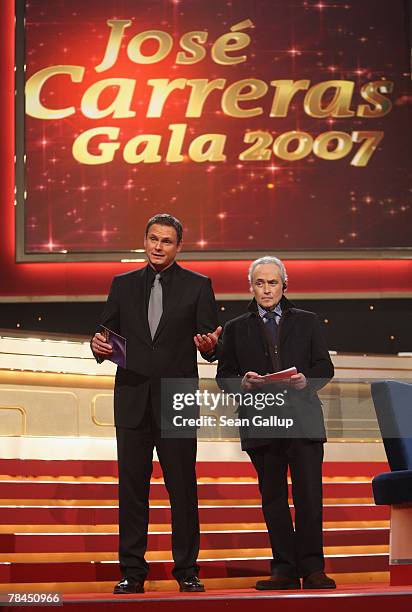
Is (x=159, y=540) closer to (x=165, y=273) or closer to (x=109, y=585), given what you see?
(x=109, y=585)

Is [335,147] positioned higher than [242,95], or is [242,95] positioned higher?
[242,95]

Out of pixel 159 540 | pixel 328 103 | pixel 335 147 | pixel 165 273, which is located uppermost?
pixel 328 103

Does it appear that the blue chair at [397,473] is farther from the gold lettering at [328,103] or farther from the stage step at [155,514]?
the gold lettering at [328,103]

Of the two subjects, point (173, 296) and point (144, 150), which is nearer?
point (173, 296)

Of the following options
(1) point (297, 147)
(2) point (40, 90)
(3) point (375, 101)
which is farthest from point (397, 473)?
(2) point (40, 90)

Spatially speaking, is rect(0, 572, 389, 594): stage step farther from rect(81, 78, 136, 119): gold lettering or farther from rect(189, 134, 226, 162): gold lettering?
rect(81, 78, 136, 119): gold lettering

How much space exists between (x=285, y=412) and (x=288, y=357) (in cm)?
20

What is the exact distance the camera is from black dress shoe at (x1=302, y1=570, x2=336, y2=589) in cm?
309

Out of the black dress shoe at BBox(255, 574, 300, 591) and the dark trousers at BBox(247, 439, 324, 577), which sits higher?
the dark trousers at BBox(247, 439, 324, 577)

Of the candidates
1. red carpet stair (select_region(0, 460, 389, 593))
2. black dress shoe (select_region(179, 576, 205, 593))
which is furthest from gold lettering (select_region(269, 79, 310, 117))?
Result: black dress shoe (select_region(179, 576, 205, 593))

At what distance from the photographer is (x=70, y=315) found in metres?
7.03

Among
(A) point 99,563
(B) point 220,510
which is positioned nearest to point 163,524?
(B) point 220,510

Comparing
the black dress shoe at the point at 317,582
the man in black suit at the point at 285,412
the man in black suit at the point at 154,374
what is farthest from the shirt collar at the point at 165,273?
the black dress shoe at the point at 317,582

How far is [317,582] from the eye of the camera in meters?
3.10
